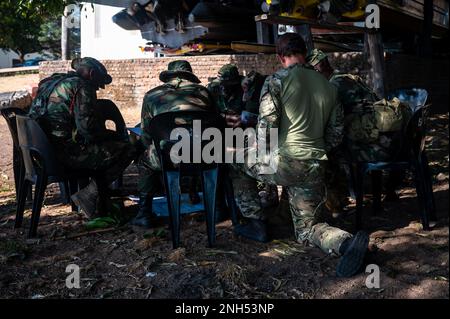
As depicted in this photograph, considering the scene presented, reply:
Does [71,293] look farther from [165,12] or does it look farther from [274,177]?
[165,12]

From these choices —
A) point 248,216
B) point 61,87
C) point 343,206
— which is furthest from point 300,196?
point 61,87

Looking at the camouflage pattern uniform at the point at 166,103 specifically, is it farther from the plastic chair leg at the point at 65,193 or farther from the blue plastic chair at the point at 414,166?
the blue plastic chair at the point at 414,166

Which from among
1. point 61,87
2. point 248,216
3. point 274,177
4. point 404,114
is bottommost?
point 248,216

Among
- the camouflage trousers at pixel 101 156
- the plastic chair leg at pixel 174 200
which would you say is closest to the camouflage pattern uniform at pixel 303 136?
the plastic chair leg at pixel 174 200

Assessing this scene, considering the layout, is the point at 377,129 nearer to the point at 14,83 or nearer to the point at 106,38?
the point at 106,38

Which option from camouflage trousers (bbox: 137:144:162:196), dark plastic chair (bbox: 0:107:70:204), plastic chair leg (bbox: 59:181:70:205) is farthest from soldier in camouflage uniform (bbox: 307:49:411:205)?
plastic chair leg (bbox: 59:181:70:205)

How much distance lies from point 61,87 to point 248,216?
204 cm

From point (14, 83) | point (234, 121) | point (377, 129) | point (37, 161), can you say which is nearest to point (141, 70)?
point (234, 121)

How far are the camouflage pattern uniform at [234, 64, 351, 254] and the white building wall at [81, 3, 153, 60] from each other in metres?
15.4

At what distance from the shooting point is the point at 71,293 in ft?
11.4

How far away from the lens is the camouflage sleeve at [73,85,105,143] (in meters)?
4.59

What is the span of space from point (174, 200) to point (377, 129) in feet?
5.91

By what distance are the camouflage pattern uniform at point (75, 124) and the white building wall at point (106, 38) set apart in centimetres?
1433

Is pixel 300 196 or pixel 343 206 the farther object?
pixel 343 206
